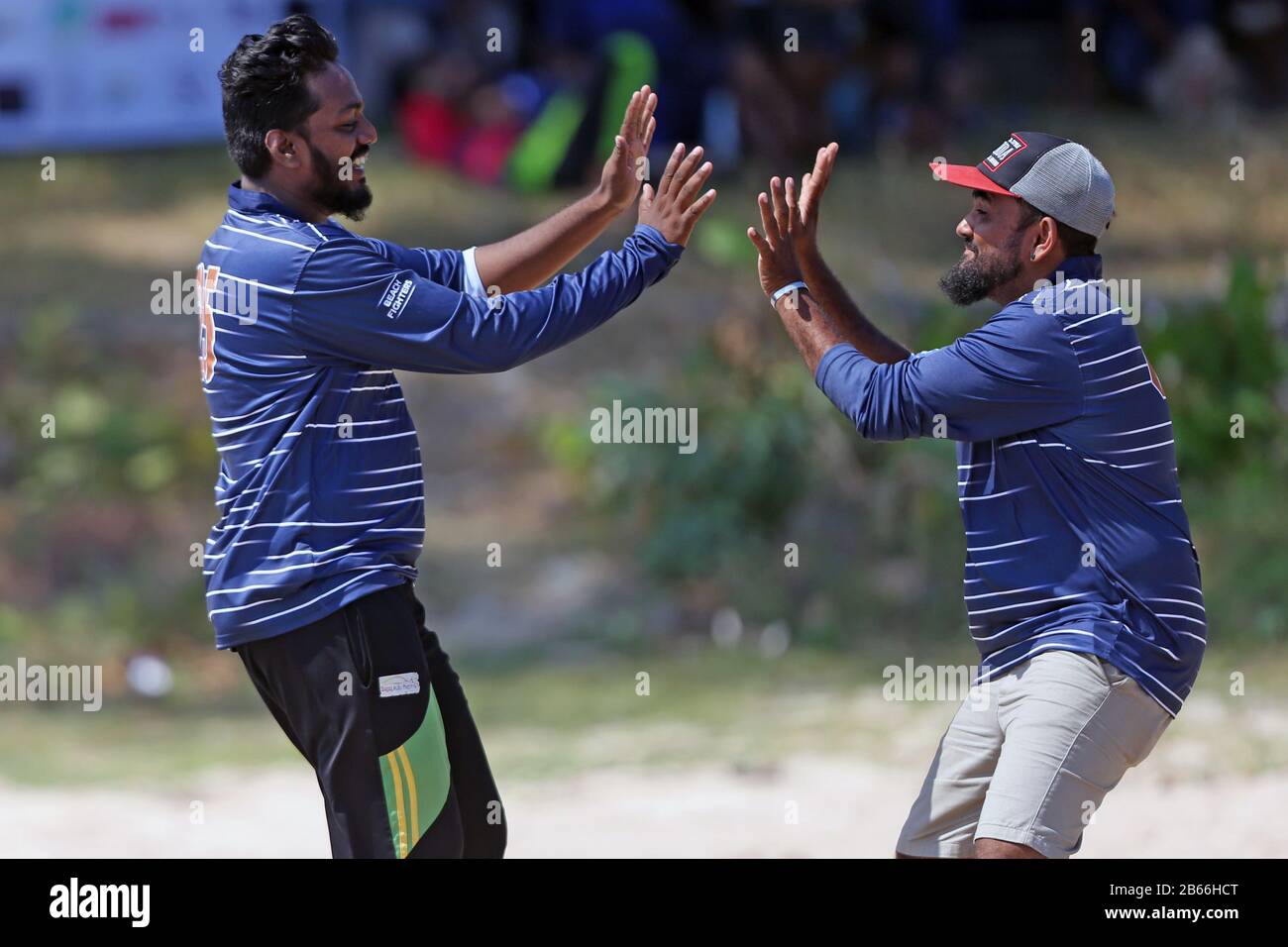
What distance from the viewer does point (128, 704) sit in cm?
820

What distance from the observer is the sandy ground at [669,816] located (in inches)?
224

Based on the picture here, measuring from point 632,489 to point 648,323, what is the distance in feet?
5.53

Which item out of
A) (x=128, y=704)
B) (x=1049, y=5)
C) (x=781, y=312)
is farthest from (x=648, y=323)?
(x=781, y=312)

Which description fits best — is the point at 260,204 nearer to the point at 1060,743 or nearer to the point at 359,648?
the point at 359,648

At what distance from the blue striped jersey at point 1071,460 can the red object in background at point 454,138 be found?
9169 millimetres

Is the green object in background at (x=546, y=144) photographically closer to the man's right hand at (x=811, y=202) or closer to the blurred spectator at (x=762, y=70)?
the blurred spectator at (x=762, y=70)

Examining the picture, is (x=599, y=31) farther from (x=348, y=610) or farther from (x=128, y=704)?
(x=348, y=610)

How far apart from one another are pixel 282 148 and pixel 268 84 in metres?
0.13

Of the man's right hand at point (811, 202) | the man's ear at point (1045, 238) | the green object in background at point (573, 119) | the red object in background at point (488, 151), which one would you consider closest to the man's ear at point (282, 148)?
the man's right hand at point (811, 202)

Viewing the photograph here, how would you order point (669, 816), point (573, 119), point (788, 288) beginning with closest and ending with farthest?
point (788, 288)
point (669, 816)
point (573, 119)

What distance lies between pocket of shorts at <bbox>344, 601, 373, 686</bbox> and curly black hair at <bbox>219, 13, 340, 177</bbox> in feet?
3.12

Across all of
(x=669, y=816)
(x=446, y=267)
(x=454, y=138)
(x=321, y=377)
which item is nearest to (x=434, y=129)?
(x=454, y=138)

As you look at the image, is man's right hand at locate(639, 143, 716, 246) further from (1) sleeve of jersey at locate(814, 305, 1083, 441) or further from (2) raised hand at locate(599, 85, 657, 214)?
(1) sleeve of jersey at locate(814, 305, 1083, 441)

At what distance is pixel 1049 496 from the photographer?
3477 mm
